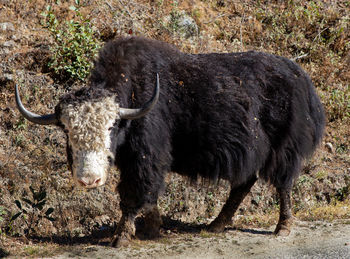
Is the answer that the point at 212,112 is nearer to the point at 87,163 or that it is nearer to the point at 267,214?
the point at 87,163

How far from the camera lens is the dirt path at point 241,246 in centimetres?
452


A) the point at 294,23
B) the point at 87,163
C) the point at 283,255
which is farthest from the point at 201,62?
the point at 294,23

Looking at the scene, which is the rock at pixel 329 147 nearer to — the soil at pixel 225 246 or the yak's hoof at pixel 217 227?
the soil at pixel 225 246

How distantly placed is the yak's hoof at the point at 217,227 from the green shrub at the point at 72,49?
8.93 ft

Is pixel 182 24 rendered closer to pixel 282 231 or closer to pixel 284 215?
pixel 284 215

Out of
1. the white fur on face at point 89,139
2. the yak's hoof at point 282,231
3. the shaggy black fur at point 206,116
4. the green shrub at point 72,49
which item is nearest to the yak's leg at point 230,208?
the shaggy black fur at point 206,116

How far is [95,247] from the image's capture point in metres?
4.66

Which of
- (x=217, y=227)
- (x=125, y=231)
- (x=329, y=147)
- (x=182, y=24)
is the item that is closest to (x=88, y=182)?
(x=125, y=231)

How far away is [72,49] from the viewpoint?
22.3 feet

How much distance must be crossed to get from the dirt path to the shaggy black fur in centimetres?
44

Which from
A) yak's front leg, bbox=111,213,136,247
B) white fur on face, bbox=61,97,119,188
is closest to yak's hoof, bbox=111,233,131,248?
yak's front leg, bbox=111,213,136,247

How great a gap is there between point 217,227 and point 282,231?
68 cm

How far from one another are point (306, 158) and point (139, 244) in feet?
6.57

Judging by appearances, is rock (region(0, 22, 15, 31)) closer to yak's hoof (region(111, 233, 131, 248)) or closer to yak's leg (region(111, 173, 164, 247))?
yak's leg (region(111, 173, 164, 247))
